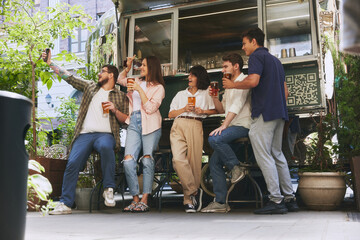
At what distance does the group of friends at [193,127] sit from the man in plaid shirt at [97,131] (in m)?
0.01

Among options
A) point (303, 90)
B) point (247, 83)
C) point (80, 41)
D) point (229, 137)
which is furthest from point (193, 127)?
point (80, 41)

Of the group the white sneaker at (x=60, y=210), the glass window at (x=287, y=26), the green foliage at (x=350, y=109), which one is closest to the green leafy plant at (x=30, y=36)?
the white sneaker at (x=60, y=210)

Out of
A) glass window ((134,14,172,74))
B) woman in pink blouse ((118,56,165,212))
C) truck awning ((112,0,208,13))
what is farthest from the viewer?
glass window ((134,14,172,74))

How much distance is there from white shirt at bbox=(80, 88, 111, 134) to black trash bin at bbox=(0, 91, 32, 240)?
12.1 ft

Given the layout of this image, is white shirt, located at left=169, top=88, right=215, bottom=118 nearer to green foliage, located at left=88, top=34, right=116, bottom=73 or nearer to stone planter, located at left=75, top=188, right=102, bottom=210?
stone planter, located at left=75, top=188, right=102, bottom=210

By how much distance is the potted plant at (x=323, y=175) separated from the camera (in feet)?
16.0

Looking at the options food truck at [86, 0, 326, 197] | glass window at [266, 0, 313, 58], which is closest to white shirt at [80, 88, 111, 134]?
food truck at [86, 0, 326, 197]

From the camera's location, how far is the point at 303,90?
235 inches

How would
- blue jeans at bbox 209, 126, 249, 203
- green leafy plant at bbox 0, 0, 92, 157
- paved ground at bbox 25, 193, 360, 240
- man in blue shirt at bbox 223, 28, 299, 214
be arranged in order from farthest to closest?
green leafy plant at bbox 0, 0, 92, 157 < blue jeans at bbox 209, 126, 249, 203 < man in blue shirt at bbox 223, 28, 299, 214 < paved ground at bbox 25, 193, 360, 240

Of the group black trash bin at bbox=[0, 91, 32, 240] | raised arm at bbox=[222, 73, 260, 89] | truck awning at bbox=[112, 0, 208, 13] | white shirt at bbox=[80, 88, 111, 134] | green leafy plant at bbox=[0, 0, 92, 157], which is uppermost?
truck awning at bbox=[112, 0, 208, 13]

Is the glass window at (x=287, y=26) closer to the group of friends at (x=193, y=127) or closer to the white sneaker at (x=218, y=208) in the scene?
the group of friends at (x=193, y=127)

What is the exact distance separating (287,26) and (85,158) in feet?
12.0

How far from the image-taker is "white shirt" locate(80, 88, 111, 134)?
17.7ft

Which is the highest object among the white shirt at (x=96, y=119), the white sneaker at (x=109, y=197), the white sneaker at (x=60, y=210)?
the white shirt at (x=96, y=119)
